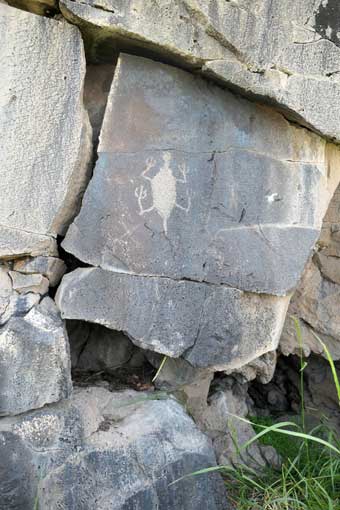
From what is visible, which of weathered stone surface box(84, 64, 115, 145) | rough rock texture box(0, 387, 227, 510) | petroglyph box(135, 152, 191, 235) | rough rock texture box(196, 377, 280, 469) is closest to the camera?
rough rock texture box(0, 387, 227, 510)

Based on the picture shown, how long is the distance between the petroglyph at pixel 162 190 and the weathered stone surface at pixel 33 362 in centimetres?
60

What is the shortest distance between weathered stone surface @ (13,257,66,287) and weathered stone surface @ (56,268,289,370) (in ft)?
0.22

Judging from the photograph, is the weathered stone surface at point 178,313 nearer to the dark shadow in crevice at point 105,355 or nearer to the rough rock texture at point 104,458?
A: the rough rock texture at point 104,458

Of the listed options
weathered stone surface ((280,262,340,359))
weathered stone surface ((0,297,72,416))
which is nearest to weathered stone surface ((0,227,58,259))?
weathered stone surface ((0,297,72,416))

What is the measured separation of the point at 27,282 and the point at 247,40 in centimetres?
134

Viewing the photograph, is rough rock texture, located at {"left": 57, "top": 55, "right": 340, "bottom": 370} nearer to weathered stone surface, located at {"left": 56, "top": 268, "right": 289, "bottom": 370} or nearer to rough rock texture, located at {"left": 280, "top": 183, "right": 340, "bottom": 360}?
weathered stone surface, located at {"left": 56, "top": 268, "right": 289, "bottom": 370}

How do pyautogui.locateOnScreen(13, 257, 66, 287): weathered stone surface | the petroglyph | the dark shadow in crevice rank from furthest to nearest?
the dark shadow in crevice, the petroglyph, pyautogui.locateOnScreen(13, 257, 66, 287): weathered stone surface

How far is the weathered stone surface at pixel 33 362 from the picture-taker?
76.1 inches

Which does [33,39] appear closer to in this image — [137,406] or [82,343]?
[82,343]

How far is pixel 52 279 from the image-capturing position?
2127 mm

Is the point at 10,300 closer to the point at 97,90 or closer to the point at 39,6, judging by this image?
the point at 97,90

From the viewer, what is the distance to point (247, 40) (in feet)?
7.04

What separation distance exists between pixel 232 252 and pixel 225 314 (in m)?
0.27

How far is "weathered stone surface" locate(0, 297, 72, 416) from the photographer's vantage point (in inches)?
76.1
